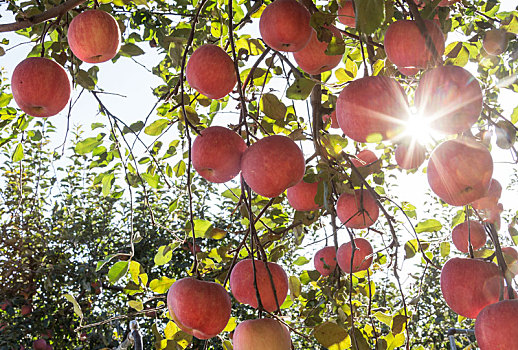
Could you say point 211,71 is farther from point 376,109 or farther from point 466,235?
point 466,235

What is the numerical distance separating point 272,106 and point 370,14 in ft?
1.89

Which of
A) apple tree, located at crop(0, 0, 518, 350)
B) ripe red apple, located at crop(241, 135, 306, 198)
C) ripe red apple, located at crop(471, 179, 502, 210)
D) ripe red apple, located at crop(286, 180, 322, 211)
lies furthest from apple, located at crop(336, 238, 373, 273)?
ripe red apple, located at crop(241, 135, 306, 198)

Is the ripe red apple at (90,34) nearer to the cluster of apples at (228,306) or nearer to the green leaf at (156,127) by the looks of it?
the green leaf at (156,127)

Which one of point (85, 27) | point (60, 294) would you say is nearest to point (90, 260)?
point (60, 294)

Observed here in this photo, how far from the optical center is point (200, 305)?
0.94 meters

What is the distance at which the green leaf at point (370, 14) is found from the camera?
0.49 metres

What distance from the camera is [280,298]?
3.53 ft

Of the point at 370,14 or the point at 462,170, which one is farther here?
the point at 462,170

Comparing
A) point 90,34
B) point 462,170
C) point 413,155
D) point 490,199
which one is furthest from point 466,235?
point 90,34

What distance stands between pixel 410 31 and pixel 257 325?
27.2 inches

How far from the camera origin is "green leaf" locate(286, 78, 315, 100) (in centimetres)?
89

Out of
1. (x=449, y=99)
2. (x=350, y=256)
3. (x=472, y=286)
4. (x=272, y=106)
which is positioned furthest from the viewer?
(x=350, y=256)

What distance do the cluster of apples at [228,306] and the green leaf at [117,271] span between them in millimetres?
387

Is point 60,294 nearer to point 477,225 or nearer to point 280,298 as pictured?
point 280,298
